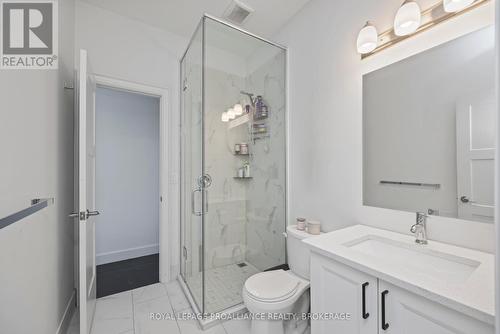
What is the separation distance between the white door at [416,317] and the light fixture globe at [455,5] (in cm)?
135

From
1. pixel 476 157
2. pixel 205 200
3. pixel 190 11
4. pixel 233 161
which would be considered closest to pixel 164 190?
pixel 205 200

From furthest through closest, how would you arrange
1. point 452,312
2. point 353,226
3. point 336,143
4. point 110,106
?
point 110,106 → point 336,143 → point 353,226 → point 452,312

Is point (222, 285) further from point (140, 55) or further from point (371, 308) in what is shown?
point (140, 55)

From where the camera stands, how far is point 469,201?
1.04 meters

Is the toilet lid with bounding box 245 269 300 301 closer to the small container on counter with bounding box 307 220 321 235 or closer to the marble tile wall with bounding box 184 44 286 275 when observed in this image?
the small container on counter with bounding box 307 220 321 235

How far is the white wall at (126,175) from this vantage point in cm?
273

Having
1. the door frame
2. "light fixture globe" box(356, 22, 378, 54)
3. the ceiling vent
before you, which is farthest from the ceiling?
"light fixture globe" box(356, 22, 378, 54)

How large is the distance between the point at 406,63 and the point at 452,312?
1.28m

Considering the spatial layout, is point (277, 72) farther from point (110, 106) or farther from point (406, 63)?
point (110, 106)

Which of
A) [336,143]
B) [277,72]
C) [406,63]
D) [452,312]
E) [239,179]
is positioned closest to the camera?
[452,312]

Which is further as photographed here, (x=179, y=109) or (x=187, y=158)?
(x=179, y=109)

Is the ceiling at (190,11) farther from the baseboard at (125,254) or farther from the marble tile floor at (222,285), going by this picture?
the baseboard at (125,254)

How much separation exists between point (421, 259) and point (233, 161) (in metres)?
1.67

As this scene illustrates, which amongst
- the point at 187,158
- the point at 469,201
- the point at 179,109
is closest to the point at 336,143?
the point at 469,201
